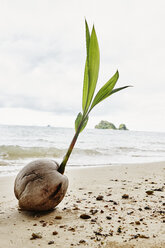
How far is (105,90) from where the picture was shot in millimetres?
1741

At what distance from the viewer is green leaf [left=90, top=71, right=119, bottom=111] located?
1704 mm

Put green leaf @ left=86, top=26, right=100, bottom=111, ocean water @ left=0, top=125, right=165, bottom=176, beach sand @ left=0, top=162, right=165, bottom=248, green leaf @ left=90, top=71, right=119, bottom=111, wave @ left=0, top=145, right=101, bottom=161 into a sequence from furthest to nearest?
wave @ left=0, top=145, right=101, bottom=161, ocean water @ left=0, top=125, right=165, bottom=176, green leaf @ left=90, top=71, right=119, bottom=111, green leaf @ left=86, top=26, right=100, bottom=111, beach sand @ left=0, top=162, right=165, bottom=248

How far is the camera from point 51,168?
1732 mm

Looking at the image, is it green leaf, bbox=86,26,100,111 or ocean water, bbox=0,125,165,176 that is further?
ocean water, bbox=0,125,165,176

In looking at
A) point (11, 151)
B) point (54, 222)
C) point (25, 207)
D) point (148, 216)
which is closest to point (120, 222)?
point (148, 216)

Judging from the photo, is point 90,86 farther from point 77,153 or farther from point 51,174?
point 77,153

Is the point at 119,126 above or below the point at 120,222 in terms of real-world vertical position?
below

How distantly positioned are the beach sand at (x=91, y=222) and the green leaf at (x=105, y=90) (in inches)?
34.3

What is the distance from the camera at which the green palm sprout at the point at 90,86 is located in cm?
162

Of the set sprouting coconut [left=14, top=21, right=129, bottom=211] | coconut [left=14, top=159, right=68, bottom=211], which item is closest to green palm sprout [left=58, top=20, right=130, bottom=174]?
sprouting coconut [left=14, top=21, right=129, bottom=211]

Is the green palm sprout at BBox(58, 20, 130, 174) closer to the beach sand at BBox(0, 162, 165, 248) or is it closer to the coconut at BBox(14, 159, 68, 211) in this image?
the coconut at BBox(14, 159, 68, 211)

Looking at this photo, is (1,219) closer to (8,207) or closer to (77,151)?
(8,207)

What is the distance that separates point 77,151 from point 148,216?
6.09m

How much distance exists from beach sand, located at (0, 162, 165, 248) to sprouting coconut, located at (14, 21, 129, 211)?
0.13 metres
